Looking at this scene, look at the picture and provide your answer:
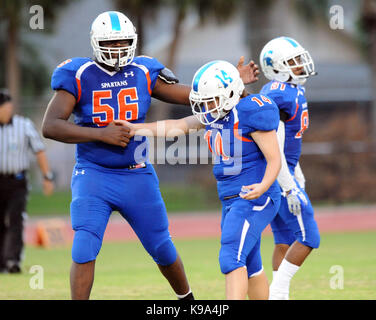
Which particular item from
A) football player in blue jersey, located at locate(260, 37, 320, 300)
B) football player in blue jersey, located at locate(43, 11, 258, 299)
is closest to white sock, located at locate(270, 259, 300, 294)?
football player in blue jersey, located at locate(260, 37, 320, 300)

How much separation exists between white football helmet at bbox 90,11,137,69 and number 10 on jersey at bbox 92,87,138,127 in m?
0.20

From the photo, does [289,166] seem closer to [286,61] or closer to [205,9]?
[286,61]

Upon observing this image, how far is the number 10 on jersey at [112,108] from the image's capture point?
227 inches

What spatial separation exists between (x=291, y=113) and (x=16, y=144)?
14.5ft

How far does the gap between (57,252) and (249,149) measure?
740 cm

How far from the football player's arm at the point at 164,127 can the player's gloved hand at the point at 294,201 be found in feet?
3.31

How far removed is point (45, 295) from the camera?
24.5ft

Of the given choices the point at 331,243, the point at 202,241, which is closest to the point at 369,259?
the point at 331,243

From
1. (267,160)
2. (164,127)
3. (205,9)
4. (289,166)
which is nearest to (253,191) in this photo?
(267,160)

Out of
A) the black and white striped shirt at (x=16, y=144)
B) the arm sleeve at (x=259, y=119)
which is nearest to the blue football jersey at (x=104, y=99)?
the arm sleeve at (x=259, y=119)

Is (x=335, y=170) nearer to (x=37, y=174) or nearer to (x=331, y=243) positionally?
(x=331, y=243)

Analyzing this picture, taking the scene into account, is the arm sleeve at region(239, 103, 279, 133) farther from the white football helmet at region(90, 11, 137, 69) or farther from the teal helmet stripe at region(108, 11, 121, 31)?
the teal helmet stripe at region(108, 11, 121, 31)

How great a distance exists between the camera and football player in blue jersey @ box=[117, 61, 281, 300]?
5.43m

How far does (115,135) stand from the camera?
18.5 feet
